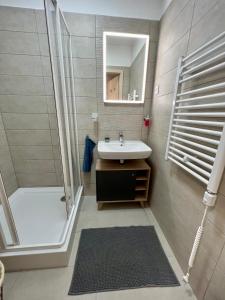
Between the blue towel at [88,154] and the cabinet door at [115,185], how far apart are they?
331mm

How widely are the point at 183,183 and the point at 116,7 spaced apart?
6.21ft

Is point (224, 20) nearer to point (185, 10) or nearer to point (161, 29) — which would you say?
point (185, 10)

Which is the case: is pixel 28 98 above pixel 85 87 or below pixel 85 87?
below

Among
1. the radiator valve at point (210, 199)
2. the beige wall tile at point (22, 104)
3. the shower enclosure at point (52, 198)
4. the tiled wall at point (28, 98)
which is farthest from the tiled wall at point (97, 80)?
the radiator valve at point (210, 199)

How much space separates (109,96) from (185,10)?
0.98 meters

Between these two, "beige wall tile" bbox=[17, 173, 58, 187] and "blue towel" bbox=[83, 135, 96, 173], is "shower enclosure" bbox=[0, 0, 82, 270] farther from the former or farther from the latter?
"blue towel" bbox=[83, 135, 96, 173]

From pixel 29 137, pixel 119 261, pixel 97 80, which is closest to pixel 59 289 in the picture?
pixel 119 261

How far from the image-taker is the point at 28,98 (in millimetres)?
1696

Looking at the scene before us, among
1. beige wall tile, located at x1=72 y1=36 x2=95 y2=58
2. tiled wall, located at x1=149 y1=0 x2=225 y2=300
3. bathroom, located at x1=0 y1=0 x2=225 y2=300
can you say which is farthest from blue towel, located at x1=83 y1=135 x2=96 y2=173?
beige wall tile, located at x1=72 y1=36 x2=95 y2=58

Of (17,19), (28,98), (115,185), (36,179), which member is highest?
(17,19)

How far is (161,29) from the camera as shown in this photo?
4.96 feet

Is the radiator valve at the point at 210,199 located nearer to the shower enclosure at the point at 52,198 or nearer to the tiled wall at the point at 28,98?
the shower enclosure at the point at 52,198

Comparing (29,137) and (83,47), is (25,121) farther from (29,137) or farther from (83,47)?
(83,47)

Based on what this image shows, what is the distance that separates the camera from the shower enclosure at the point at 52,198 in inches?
42.3
